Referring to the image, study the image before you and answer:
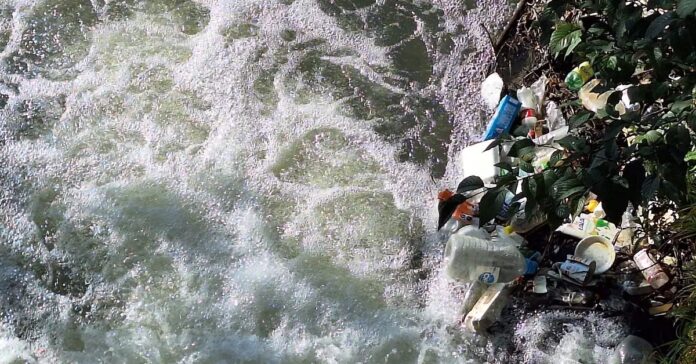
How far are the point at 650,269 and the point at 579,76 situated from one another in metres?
0.98

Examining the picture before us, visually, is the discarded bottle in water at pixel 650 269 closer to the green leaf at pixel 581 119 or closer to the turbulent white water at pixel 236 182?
the turbulent white water at pixel 236 182

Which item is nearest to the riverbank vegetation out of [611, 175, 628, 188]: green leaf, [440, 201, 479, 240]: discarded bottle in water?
[611, 175, 628, 188]: green leaf

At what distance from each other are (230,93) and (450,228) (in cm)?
134

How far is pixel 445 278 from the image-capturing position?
3178mm

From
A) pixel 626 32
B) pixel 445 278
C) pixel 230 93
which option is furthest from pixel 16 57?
pixel 626 32

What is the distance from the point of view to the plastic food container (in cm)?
302

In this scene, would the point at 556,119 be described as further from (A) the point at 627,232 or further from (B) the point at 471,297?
(B) the point at 471,297

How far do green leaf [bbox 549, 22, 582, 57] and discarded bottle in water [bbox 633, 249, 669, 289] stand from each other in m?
1.02

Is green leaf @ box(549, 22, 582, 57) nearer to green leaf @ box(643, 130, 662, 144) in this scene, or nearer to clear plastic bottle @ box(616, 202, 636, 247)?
green leaf @ box(643, 130, 662, 144)

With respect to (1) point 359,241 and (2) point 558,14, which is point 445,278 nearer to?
(1) point 359,241

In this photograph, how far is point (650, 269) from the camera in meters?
2.96

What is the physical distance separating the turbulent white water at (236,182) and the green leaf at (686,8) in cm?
157

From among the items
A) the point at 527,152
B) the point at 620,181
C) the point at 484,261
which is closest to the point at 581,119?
the point at 527,152

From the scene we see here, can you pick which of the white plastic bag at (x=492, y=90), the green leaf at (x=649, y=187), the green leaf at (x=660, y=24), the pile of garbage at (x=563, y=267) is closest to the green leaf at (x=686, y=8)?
the green leaf at (x=660, y=24)
